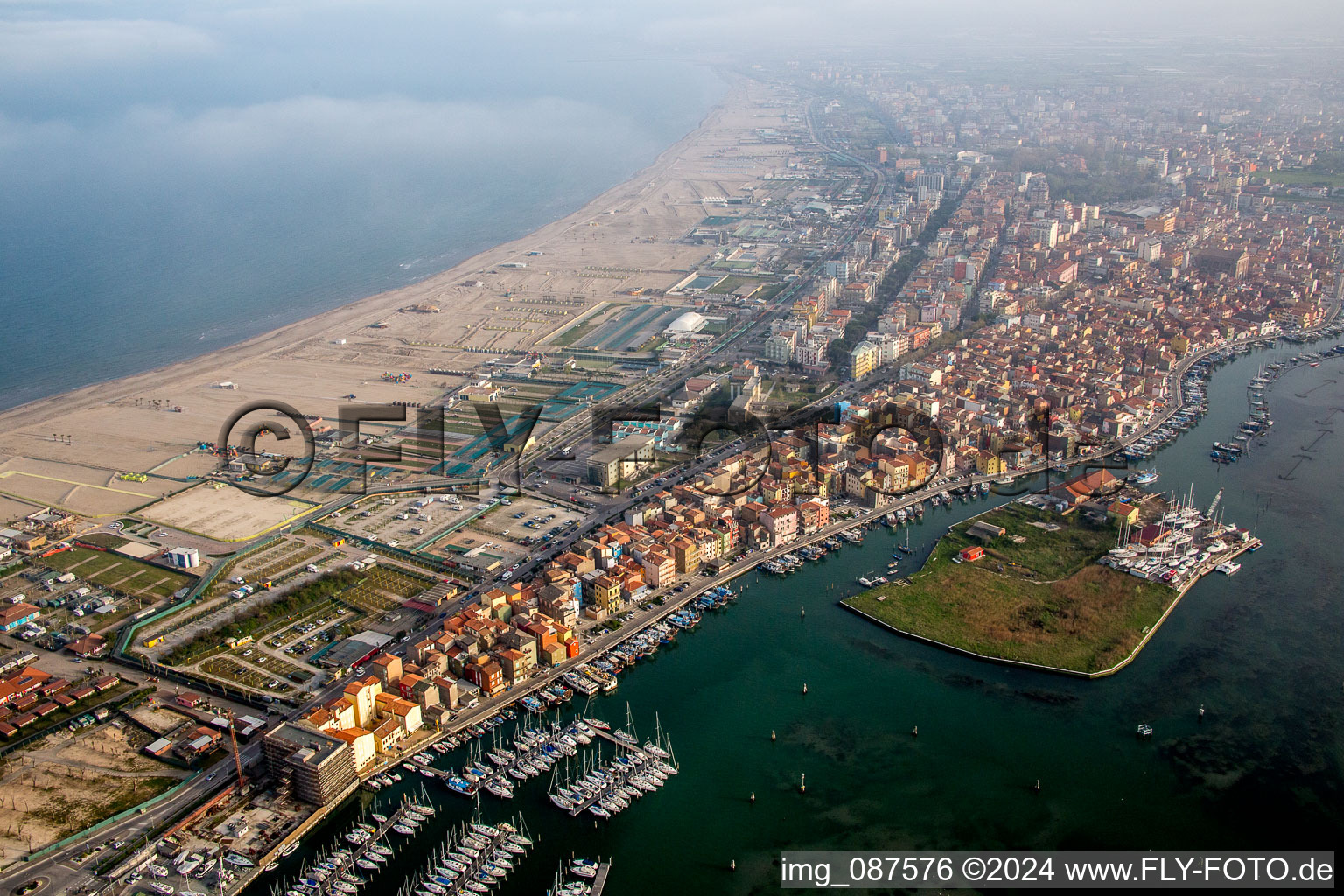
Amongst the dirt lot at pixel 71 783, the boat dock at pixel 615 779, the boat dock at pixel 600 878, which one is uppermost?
the boat dock at pixel 615 779

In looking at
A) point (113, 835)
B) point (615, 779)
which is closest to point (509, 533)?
point (615, 779)

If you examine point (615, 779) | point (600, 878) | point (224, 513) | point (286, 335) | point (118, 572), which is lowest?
point (600, 878)

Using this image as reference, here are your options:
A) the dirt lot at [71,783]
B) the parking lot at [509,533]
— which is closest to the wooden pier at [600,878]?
the dirt lot at [71,783]

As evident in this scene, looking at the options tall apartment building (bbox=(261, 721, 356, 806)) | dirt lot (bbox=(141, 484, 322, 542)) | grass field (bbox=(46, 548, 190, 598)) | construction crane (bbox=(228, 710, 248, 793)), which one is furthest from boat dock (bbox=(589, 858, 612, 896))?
dirt lot (bbox=(141, 484, 322, 542))

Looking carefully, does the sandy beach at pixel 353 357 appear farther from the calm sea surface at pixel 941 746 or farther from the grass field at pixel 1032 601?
the grass field at pixel 1032 601

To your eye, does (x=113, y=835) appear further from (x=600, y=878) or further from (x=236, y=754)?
(x=600, y=878)

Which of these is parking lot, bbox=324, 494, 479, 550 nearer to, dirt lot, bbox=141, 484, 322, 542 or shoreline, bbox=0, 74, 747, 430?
dirt lot, bbox=141, 484, 322, 542
